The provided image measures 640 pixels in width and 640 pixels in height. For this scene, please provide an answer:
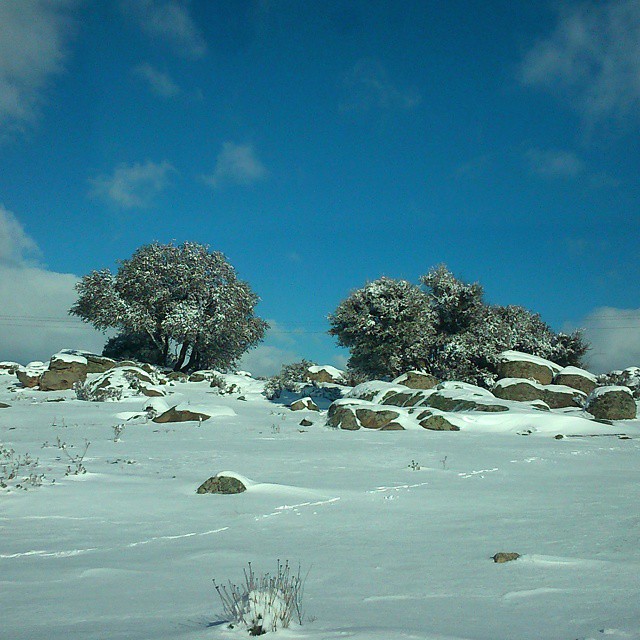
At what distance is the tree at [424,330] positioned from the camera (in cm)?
2530

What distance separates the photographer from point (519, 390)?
77.4 ft

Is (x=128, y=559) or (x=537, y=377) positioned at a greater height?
(x=537, y=377)

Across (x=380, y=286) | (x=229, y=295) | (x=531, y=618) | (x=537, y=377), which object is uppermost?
(x=229, y=295)

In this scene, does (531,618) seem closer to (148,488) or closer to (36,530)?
(36,530)

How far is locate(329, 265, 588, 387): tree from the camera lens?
25.3 meters

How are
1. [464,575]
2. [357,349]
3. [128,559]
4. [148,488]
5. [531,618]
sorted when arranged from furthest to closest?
[357,349], [148,488], [128,559], [464,575], [531,618]

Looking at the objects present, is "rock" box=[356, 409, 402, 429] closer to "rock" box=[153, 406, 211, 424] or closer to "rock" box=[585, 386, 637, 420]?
"rock" box=[153, 406, 211, 424]

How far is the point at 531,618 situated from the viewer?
278cm

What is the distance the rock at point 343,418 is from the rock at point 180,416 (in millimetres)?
3640

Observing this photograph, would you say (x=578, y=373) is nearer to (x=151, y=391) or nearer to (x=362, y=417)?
(x=362, y=417)

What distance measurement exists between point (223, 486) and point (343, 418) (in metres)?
8.92

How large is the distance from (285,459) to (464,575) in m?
6.30

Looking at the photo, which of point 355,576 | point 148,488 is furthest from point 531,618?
point 148,488

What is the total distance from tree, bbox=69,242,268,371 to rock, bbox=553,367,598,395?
60.0 ft
